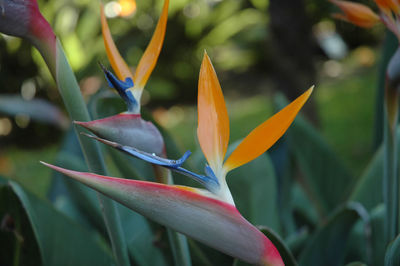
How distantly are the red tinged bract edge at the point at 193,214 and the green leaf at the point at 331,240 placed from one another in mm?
282

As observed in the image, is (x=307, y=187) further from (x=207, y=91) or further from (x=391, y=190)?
(x=207, y=91)

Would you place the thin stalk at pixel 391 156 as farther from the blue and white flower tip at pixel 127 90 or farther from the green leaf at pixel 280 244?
the blue and white flower tip at pixel 127 90

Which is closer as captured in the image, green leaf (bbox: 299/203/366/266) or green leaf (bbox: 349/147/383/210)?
green leaf (bbox: 299/203/366/266)

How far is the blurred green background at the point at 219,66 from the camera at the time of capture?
1979 mm

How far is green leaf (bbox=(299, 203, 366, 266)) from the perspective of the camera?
543 mm

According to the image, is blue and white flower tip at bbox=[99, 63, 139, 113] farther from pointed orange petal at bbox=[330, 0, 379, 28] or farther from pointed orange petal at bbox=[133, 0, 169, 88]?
pointed orange petal at bbox=[330, 0, 379, 28]

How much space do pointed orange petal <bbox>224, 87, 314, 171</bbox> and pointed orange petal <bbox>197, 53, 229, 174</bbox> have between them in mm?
19

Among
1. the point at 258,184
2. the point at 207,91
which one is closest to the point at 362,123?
the point at 258,184

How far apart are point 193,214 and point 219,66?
3734 mm

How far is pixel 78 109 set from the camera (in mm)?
340

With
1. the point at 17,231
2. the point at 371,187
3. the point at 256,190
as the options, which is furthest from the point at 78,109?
the point at 371,187

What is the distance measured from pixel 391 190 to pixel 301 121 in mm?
343

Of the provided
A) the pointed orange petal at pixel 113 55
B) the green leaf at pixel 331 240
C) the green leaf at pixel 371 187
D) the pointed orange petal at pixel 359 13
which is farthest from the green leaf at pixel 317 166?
the pointed orange petal at pixel 113 55

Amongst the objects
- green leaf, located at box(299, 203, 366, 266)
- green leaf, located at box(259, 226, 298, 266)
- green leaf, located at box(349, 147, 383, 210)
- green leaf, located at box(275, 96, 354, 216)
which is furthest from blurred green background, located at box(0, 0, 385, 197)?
green leaf, located at box(259, 226, 298, 266)
